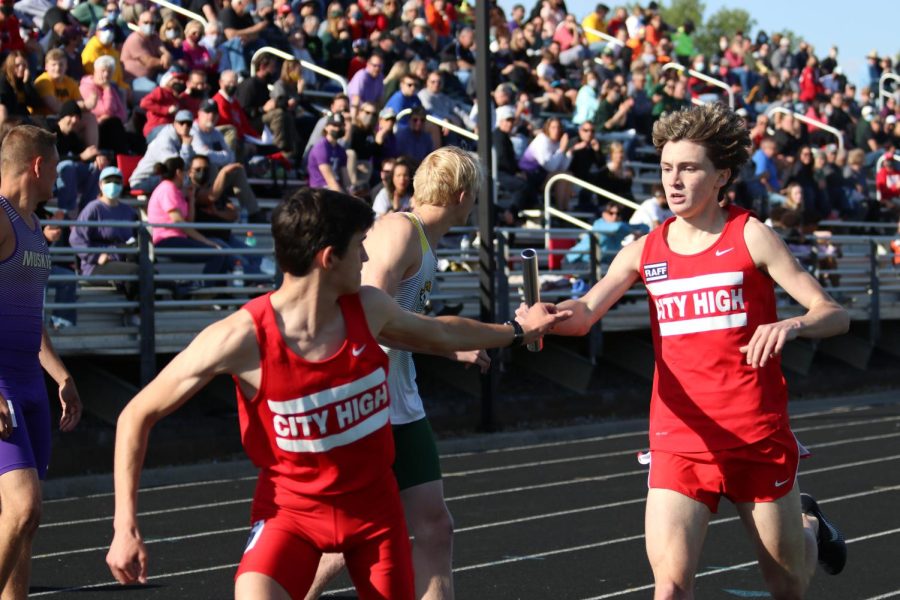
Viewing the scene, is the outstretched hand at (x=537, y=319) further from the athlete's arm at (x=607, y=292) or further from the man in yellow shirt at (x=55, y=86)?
the man in yellow shirt at (x=55, y=86)

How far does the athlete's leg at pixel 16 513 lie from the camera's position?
554 cm

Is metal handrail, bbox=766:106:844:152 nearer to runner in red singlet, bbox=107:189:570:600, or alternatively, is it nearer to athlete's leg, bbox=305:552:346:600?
athlete's leg, bbox=305:552:346:600

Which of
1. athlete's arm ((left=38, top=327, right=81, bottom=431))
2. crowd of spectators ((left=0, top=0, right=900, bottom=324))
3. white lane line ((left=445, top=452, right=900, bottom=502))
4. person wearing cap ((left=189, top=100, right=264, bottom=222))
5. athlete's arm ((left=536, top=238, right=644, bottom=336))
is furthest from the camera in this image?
person wearing cap ((left=189, top=100, right=264, bottom=222))

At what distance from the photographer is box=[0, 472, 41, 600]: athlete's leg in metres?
5.54

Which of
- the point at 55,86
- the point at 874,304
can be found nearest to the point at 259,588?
the point at 55,86

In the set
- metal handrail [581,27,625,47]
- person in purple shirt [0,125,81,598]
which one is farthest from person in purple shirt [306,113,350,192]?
metal handrail [581,27,625,47]

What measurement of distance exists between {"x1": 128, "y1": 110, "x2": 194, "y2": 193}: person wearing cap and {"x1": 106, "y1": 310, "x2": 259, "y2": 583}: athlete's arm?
381 inches

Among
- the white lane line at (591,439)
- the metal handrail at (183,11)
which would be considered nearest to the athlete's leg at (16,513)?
the white lane line at (591,439)

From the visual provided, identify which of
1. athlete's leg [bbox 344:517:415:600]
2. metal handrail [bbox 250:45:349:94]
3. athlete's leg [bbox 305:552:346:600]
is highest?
metal handrail [bbox 250:45:349:94]

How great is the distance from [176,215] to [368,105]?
4.42 meters

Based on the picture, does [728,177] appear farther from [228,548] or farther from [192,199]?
[192,199]

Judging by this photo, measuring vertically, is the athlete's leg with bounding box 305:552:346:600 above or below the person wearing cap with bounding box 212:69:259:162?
below

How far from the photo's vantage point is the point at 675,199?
5180 millimetres

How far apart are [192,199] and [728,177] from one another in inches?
337
